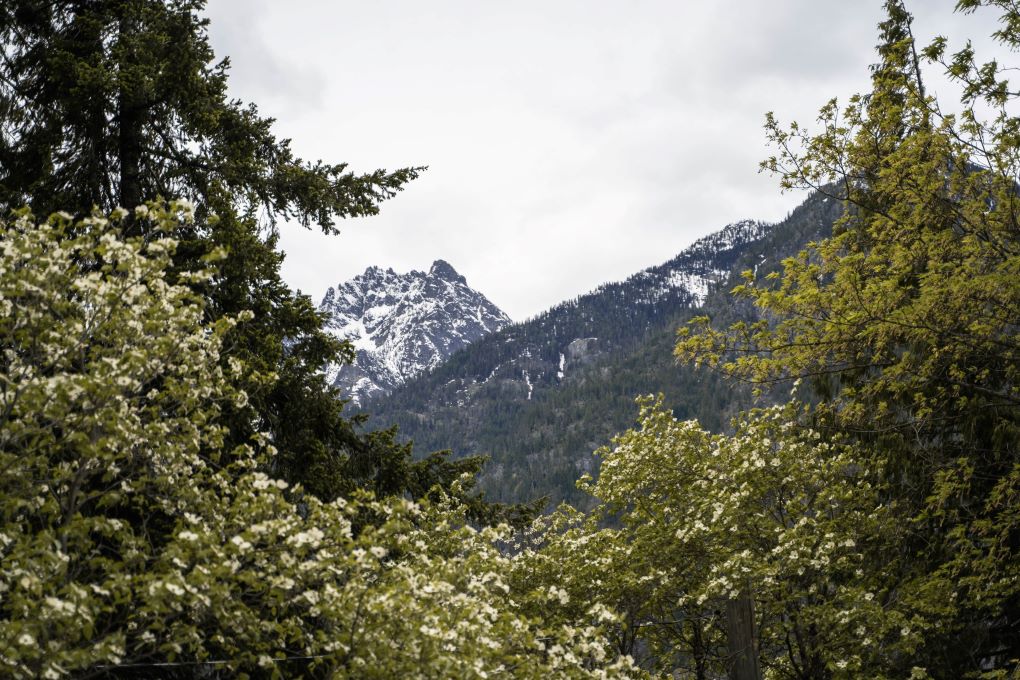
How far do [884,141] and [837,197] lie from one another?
51.3 inches

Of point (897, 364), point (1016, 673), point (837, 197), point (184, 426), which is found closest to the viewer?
point (184, 426)

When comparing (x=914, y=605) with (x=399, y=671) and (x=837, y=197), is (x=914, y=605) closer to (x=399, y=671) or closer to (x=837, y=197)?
(x=837, y=197)

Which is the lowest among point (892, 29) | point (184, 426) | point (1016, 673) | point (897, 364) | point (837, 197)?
point (1016, 673)

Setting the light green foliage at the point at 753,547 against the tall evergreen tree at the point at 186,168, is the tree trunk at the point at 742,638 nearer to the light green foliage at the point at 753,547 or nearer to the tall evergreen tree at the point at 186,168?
the light green foliage at the point at 753,547

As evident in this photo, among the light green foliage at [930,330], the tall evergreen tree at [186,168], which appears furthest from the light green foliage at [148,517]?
the light green foliage at [930,330]

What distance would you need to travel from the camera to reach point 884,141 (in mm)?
12445

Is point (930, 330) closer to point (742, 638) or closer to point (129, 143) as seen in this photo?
point (742, 638)

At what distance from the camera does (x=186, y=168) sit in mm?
14164

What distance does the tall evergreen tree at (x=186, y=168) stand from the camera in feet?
40.1

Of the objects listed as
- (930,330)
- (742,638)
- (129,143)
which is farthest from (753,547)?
(129,143)

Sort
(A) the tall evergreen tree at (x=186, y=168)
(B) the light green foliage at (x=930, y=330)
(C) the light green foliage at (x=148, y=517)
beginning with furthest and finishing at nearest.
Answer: (A) the tall evergreen tree at (x=186, y=168)
(B) the light green foliage at (x=930, y=330)
(C) the light green foliage at (x=148, y=517)

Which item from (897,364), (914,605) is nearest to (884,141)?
(897,364)

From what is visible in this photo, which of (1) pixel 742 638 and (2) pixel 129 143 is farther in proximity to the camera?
(2) pixel 129 143

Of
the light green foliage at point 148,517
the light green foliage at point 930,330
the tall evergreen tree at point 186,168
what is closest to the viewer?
the light green foliage at point 148,517
